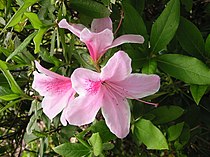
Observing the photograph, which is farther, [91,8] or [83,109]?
[91,8]

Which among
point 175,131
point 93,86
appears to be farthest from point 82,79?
point 175,131

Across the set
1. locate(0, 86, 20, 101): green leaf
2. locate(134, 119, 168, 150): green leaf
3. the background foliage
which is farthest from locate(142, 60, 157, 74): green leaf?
locate(0, 86, 20, 101): green leaf

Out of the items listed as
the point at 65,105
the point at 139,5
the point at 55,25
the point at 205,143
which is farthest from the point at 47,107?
the point at 205,143

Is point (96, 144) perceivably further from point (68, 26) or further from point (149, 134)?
point (68, 26)

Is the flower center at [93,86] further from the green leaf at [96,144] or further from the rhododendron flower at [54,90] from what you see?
the green leaf at [96,144]

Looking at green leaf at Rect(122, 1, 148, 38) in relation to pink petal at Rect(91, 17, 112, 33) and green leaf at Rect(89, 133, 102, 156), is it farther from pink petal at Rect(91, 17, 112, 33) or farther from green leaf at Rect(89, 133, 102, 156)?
green leaf at Rect(89, 133, 102, 156)

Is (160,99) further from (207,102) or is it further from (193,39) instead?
(193,39)
